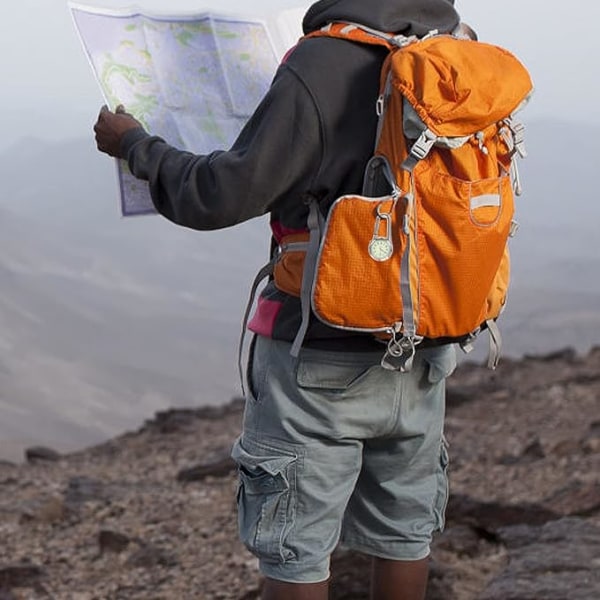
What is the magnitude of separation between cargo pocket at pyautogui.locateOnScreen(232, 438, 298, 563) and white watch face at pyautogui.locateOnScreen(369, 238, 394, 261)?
0.44 m

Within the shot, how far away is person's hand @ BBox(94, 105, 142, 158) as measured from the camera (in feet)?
7.82

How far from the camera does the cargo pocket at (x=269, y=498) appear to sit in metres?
2.33

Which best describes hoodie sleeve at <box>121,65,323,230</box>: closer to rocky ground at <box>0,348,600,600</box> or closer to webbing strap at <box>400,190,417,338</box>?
webbing strap at <box>400,190,417,338</box>

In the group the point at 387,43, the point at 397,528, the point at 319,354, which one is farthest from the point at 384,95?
the point at 397,528

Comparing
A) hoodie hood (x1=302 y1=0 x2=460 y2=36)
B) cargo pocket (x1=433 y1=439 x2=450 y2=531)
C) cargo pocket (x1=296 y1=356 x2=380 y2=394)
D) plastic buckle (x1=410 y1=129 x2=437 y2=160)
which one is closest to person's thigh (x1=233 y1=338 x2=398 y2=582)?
cargo pocket (x1=296 y1=356 x2=380 y2=394)

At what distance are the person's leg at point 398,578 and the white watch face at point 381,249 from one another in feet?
2.52

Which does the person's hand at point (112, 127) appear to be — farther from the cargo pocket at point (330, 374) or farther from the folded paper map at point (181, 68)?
the cargo pocket at point (330, 374)

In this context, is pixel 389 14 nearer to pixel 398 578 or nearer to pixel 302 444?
pixel 302 444

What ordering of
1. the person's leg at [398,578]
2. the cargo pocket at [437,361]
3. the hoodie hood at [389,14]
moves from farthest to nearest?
the person's leg at [398,578] → the cargo pocket at [437,361] → the hoodie hood at [389,14]

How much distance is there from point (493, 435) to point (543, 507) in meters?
1.89

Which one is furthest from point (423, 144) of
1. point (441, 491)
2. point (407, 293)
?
point (441, 491)

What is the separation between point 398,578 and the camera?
2.60 metres

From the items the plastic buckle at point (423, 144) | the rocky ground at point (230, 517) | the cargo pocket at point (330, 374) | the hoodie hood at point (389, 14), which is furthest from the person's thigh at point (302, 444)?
the rocky ground at point (230, 517)

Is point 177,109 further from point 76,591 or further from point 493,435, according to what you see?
point 493,435
